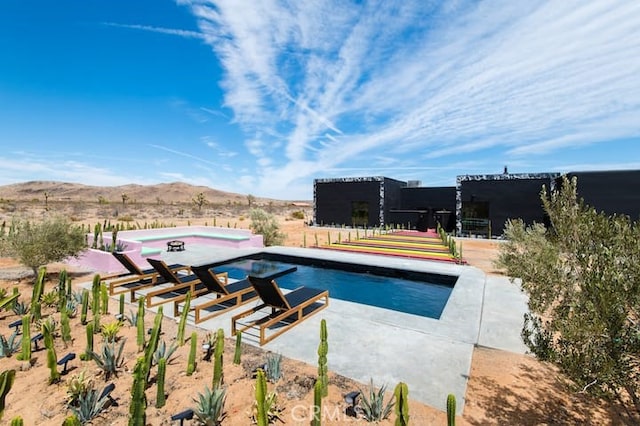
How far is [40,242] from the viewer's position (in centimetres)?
818

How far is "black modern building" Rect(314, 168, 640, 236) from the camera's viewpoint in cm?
1852

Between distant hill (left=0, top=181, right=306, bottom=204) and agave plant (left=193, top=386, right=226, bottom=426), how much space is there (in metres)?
81.9

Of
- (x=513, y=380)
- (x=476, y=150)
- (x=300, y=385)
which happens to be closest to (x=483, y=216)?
(x=476, y=150)

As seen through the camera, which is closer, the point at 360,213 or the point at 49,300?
the point at 49,300

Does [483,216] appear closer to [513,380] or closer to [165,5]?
[513,380]

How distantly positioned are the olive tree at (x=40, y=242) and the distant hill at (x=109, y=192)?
7387 cm

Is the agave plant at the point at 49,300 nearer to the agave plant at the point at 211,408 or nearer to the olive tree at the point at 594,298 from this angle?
the agave plant at the point at 211,408

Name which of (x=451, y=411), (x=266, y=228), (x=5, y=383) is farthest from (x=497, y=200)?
(x=5, y=383)

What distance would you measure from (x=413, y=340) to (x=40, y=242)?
1012 centimetres

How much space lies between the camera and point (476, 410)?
11.8 ft

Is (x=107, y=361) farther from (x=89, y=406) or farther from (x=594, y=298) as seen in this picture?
(x=594, y=298)

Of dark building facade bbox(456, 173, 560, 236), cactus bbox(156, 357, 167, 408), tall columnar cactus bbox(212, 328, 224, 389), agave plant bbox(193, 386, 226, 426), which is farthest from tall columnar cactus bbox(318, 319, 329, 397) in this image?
dark building facade bbox(456, 173, 560, 236)

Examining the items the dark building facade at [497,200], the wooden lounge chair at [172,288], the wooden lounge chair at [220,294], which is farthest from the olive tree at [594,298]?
the dark building facade at [497,200]
